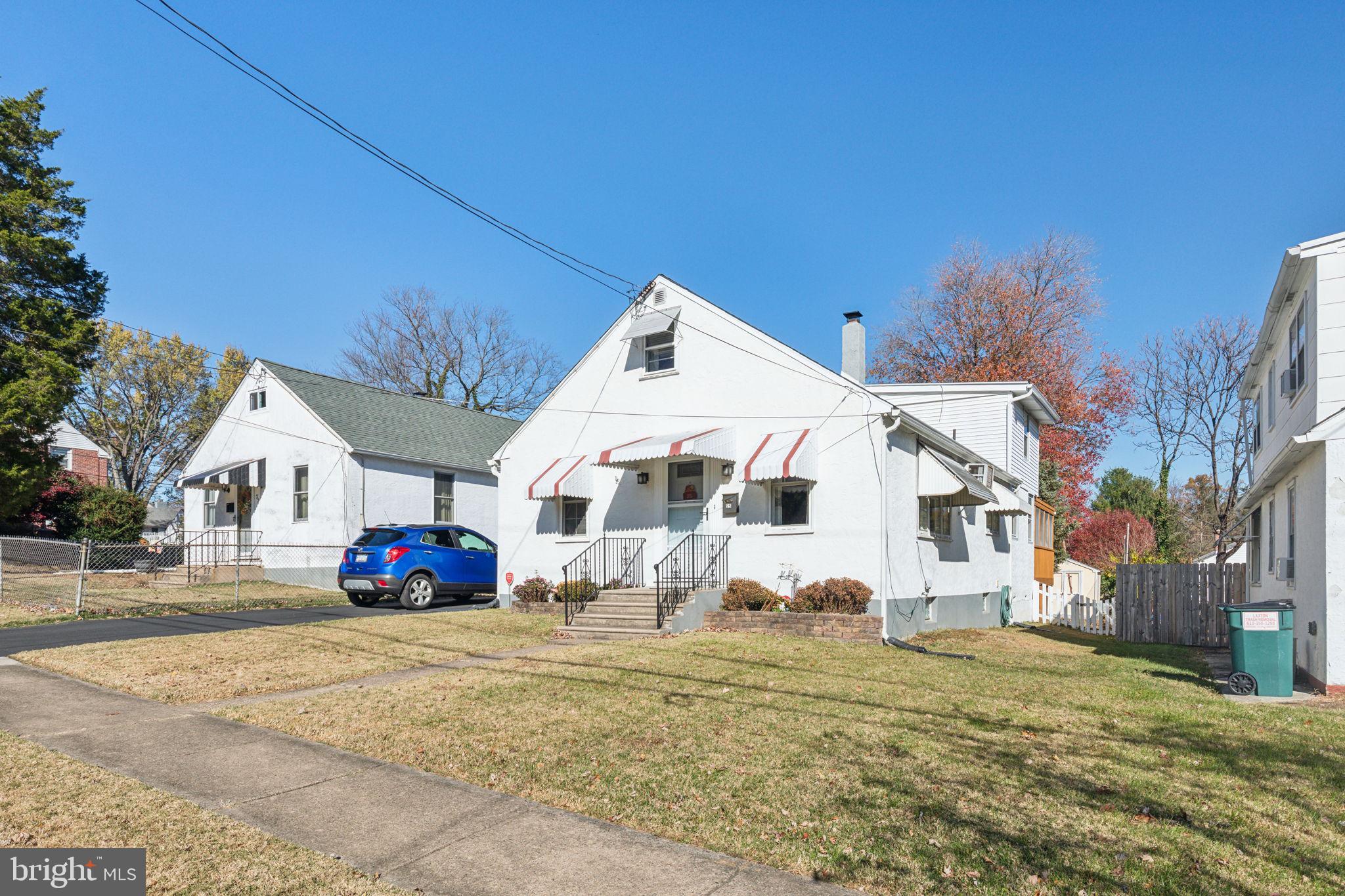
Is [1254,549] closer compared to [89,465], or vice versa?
[1254,549]

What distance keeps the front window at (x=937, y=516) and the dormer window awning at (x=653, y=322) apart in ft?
19.8

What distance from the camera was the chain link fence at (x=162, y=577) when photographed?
1658 cm

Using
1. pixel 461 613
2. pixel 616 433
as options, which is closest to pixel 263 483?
pixel 461 613

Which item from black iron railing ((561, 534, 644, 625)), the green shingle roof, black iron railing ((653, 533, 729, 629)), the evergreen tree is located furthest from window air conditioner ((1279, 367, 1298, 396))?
the evergreen tree

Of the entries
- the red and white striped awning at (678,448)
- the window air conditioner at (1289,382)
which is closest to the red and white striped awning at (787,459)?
the red and white striped awning at (678,448)

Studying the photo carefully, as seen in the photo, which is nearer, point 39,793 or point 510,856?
point 510,856

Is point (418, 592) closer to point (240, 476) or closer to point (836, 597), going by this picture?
point (836, 597)

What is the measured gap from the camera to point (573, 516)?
60.4 ft

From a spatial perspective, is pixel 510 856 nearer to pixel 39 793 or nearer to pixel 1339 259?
pixel 39 793

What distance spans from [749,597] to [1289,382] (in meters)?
9.48

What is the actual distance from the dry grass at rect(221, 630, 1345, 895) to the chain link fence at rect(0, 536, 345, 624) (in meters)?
10.9

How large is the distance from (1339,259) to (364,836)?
13.0 meters

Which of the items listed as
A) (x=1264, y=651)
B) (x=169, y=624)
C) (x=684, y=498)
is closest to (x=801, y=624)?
(x=684, y=498)

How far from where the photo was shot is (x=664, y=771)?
19.0 feet
